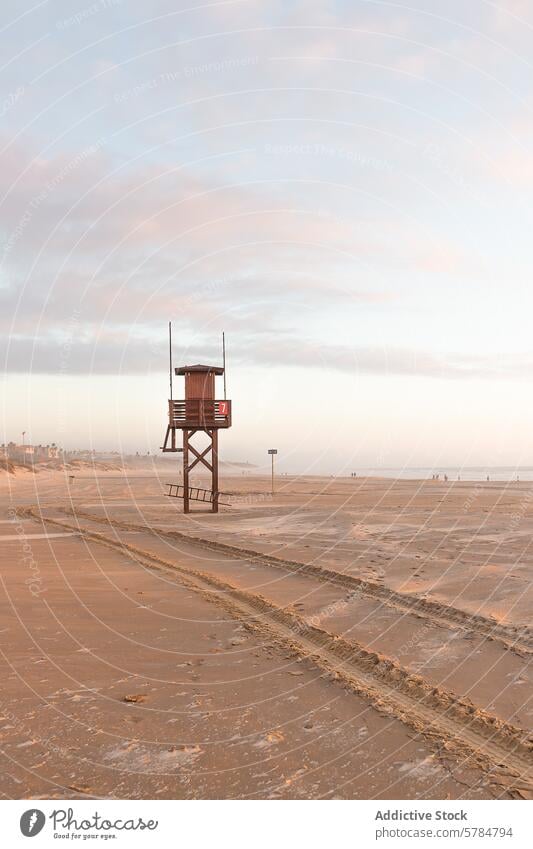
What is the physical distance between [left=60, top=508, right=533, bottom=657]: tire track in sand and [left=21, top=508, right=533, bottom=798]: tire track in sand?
2228mm

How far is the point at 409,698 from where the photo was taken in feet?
23.9

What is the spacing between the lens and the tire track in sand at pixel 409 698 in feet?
19.0

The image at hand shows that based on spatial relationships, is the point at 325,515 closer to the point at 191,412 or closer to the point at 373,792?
the point at 191,412

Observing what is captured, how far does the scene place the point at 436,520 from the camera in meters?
27.6

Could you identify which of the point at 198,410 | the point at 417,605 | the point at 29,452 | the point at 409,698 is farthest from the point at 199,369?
the point at 29,452

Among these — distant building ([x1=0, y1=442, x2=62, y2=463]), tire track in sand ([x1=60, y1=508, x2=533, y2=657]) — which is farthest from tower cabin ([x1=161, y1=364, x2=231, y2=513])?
distant building ([x1=0, y1=442, x2=62, y2=463])

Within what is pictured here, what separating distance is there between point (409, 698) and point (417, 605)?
476 cm

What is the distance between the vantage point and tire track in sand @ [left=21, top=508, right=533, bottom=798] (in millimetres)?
5789

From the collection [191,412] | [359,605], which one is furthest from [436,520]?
[359,605]

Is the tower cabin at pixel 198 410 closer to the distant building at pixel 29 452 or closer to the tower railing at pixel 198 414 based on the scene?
the tower railing at pixel 198 414

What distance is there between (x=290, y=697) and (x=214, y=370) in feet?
90.4

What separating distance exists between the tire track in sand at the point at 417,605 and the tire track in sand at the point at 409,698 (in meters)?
2.23

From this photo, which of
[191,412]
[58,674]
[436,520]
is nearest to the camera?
[58,674]

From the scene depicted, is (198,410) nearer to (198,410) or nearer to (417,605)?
(198,410)
